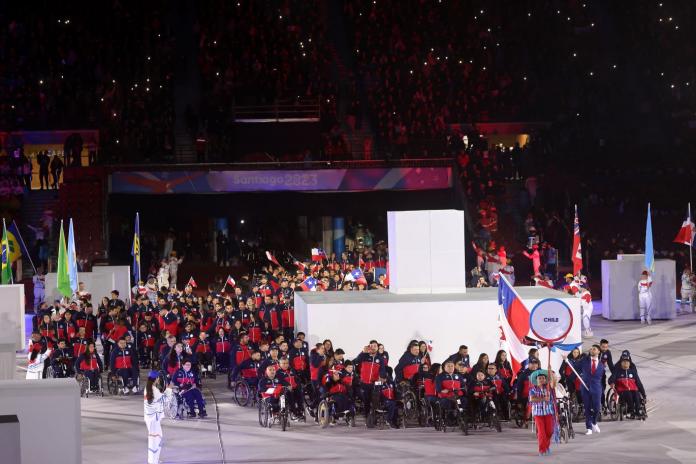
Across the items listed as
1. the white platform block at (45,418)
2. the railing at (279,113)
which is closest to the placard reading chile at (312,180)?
the railing at (279,113)

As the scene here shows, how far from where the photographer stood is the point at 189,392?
2381 centimetres

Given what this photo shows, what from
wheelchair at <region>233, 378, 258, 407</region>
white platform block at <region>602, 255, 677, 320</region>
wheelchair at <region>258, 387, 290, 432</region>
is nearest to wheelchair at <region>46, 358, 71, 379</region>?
wheelchair at <region>233, 378, 258, 407</region>

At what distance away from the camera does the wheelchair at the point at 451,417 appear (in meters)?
22.0

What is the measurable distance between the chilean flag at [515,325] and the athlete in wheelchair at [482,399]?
0.84 m

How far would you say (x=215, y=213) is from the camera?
139 feet

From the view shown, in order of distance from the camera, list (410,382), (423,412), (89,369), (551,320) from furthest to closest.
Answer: (89,369) → (410,382) → (423,412) → (551,320)

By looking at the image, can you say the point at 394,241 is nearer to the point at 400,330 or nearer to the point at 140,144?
the point at 400,330

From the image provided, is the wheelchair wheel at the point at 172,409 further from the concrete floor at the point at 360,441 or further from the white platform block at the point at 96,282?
the white platform block at the point at 96,282

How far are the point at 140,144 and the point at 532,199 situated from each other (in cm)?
1412

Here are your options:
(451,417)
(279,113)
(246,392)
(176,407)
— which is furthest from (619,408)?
(279,113)

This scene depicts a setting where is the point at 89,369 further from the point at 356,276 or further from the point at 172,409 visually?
the point at 356,276

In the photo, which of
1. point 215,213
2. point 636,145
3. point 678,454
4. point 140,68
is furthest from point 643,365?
point 140,68

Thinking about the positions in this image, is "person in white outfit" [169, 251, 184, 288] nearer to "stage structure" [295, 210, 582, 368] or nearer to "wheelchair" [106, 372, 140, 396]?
"wheelchair" [106, 372, 140, 396]

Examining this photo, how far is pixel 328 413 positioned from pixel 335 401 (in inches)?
9.8
